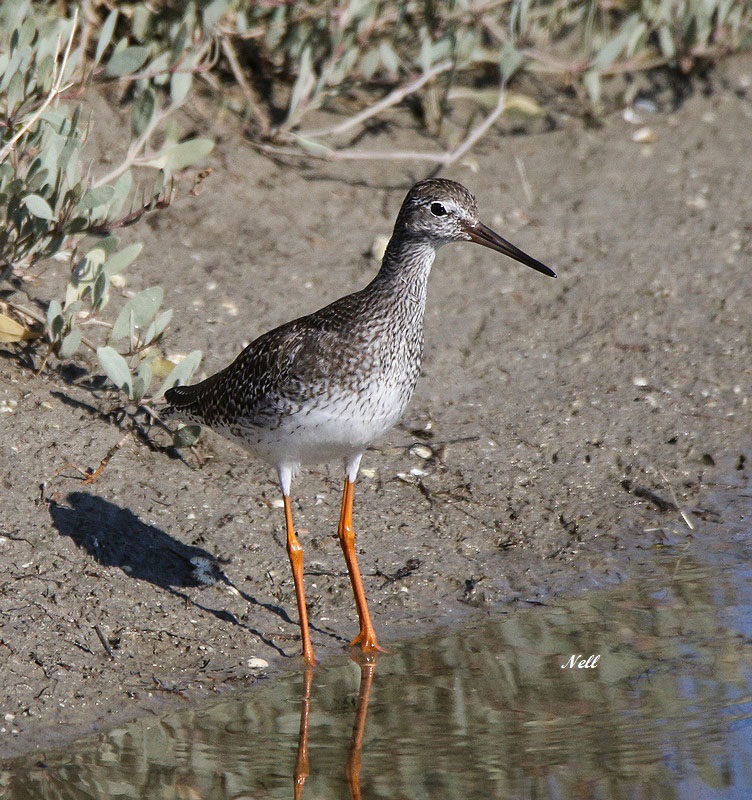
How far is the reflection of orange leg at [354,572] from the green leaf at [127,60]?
9.13 ft

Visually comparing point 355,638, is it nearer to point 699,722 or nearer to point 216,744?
point 216,744

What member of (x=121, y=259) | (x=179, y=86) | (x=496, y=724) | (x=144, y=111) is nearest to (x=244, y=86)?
(x=179, y=86)

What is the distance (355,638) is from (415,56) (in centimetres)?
506

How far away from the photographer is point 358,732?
4.88 m

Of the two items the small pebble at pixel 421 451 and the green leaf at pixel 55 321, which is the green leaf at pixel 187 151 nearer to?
the green leaf at pixel 55 321

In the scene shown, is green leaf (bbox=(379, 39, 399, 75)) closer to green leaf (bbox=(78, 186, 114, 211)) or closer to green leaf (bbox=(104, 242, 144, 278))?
green leaf (bbox=(104, 242, 144, 278))

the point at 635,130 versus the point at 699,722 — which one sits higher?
the point at 635,130

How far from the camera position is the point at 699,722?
15.5ft

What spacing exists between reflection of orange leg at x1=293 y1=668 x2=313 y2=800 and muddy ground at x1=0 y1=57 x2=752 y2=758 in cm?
19

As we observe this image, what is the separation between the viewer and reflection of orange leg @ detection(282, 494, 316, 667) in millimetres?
5512

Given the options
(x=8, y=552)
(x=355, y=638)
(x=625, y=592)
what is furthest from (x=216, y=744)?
(x=625, y=592)

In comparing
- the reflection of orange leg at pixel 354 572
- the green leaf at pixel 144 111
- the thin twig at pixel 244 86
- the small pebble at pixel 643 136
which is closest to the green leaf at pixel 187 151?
the green leaf at pixel 144 111

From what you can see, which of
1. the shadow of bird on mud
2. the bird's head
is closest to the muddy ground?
the shadow of bird on mud

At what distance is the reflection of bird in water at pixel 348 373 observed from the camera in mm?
5441
